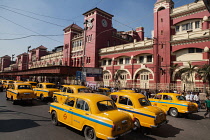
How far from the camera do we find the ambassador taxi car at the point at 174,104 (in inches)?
389

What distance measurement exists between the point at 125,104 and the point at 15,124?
5.71 m

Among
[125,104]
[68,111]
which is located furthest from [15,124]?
[125,104]

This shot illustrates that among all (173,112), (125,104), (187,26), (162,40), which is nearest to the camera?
(125,104)

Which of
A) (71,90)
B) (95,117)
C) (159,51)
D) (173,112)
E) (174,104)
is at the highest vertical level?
(159,51)

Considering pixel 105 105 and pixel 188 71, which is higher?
pixel 188 71

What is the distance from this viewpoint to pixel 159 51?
930 inches

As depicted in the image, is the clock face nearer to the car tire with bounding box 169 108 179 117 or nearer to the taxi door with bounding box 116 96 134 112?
the car tire with bounding box 169 108 179 117

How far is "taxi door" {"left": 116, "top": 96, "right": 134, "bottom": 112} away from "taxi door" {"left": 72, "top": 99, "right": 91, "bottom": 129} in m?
2.55

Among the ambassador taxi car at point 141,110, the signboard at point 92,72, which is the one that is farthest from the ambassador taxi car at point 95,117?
the signboard at point 92,72

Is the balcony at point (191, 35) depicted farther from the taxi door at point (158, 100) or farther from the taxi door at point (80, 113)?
the taxi door at point (80, 113)

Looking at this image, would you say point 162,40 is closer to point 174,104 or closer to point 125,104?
point 174,104

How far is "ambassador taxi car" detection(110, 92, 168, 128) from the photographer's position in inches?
255

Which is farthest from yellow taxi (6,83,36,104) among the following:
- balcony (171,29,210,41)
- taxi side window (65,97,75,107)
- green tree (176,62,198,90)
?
balcony (171,29,210,41)

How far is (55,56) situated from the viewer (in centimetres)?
4838
